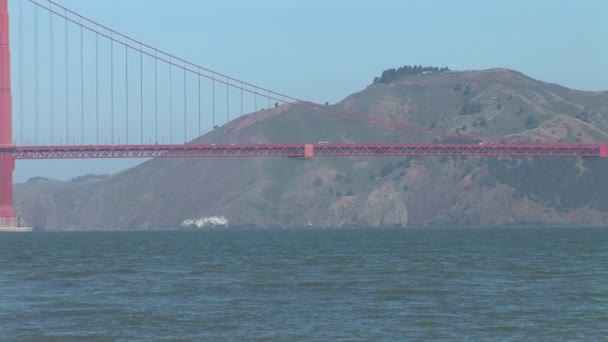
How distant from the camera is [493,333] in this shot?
30.2 metres

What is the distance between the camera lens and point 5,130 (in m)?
116

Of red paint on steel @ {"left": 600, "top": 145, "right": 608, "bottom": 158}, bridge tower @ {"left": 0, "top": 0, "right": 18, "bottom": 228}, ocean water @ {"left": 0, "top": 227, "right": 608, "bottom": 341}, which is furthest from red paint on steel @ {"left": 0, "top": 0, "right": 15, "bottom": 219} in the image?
ocean water @ {"left": 0, "top": 227, "right": 608, "bottom": 341}

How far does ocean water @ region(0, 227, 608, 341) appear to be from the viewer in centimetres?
3073

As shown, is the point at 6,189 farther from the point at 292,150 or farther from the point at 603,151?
the point at 603,151

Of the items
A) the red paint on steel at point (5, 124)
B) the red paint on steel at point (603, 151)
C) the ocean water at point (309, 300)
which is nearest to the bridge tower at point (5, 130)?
the red paint on steel at point (5, 124)

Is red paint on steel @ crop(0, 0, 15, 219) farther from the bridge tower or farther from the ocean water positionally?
the ocean water

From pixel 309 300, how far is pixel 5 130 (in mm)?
82438

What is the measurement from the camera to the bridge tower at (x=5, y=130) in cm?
11459

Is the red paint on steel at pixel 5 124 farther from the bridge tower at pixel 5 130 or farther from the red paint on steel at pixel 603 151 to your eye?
the red paint on steel at pixel 603 151

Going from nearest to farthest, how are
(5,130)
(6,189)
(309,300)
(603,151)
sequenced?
1. (309,300)
2. (5,130)
3. (6,189)
4. (603,151)

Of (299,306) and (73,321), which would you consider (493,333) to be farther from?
(73,321)

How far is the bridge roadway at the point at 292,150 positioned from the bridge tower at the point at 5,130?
2.81 feet

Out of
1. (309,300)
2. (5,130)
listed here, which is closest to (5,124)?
(5,130)

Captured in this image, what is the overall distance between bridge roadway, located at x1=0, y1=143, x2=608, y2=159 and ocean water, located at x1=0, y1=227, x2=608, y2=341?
4996cm
